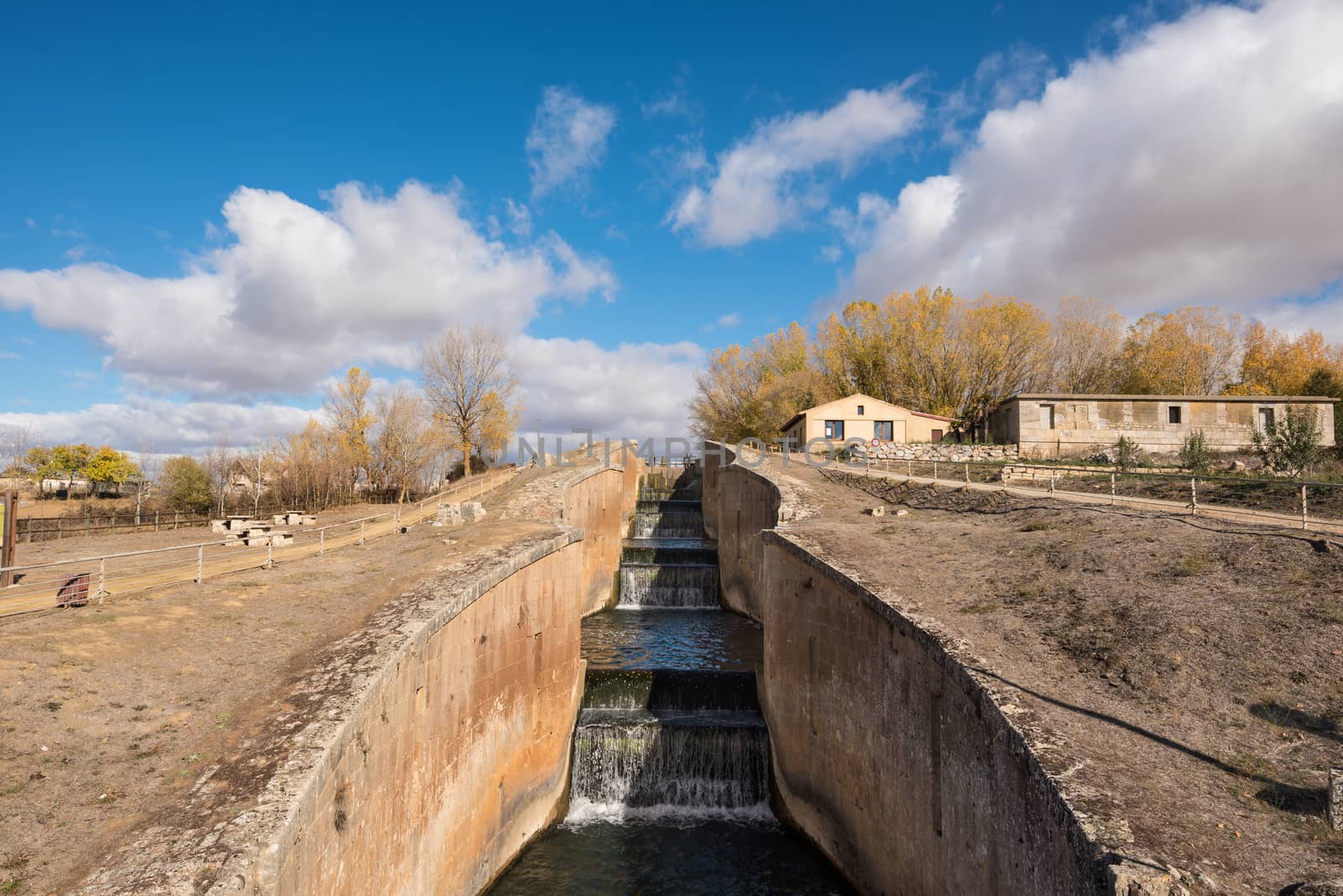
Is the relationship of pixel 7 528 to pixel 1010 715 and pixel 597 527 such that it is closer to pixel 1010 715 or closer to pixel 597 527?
pixel 597 527

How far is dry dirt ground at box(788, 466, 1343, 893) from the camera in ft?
16.4

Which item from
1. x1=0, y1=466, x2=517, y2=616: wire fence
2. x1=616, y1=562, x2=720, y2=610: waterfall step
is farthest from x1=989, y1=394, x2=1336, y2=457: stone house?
x1=0, y1=466, x2=517, y2=616: wire fence

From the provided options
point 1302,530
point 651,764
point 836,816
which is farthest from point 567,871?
point 1302,530

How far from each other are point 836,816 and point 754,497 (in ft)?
44.4

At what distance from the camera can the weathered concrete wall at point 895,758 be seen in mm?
5980

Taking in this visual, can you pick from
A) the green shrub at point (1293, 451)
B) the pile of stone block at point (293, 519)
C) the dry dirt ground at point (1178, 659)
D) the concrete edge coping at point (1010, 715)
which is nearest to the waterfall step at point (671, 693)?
the dry dirt ground at point (1178, 659)

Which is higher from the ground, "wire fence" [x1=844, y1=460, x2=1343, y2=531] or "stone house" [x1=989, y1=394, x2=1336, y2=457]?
"stone house" [x1=989, y1=394, x2=1336, y2=457]

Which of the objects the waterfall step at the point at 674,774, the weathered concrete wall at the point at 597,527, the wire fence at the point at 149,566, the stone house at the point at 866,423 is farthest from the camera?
the stone house at the point at 866,423

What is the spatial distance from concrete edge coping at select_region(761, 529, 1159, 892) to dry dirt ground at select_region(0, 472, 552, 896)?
6.69 m

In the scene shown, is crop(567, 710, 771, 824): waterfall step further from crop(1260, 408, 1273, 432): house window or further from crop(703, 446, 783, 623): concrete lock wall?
crop(1260, 408, 1273, 432): house window

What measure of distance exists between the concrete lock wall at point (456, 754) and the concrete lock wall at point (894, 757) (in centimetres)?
460

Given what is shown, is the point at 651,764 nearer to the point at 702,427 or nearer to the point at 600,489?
the point at 600,489

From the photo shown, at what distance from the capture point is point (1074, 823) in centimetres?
502

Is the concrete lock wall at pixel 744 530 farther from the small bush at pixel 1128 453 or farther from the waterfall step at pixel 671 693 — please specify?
the small bush at pixel 1128 453
